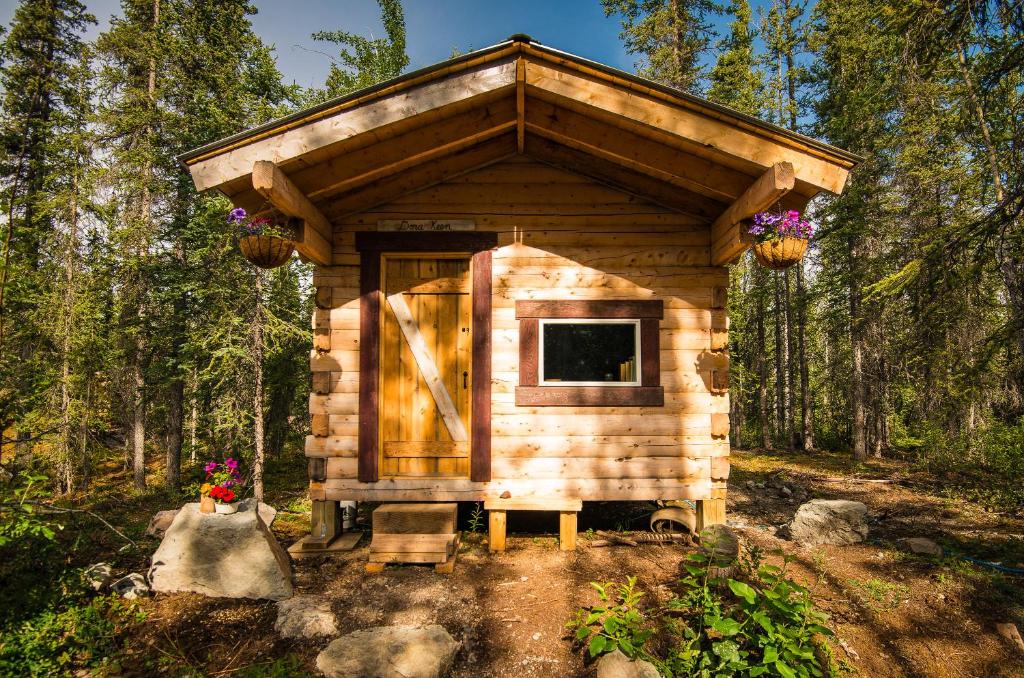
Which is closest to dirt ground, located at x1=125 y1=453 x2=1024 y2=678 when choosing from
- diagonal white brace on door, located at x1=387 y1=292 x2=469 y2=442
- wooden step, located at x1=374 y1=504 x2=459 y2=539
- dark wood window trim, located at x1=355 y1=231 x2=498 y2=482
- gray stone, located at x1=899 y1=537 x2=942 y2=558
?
gray stone, located at x1=899 y1=537 x2=942 y2=558

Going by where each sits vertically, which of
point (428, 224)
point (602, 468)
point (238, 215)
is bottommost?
point (602, 468)

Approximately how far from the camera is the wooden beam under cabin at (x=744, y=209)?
4.05 metres

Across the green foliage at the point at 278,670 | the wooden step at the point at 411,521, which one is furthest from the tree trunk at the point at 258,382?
the green foliage at the point at 278,670

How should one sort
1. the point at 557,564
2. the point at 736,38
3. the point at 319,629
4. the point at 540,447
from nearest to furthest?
the point at 319,629
the point at 557,564
the point at 540,447
the point at 736,38

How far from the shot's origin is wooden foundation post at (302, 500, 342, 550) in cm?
523

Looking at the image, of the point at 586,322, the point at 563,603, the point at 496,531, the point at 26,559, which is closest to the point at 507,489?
the point at 496,531

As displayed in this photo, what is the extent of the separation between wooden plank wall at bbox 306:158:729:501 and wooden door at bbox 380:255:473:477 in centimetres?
29

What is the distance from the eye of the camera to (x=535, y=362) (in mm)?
5387

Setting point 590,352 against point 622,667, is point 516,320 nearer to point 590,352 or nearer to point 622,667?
point 590,352

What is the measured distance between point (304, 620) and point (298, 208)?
3.68 meters

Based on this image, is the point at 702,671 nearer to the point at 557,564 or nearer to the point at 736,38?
the point at 557,564

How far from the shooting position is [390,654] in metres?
3.24

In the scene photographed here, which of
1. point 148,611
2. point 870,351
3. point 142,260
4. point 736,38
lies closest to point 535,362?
point 148,611

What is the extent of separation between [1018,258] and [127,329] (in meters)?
15.0
